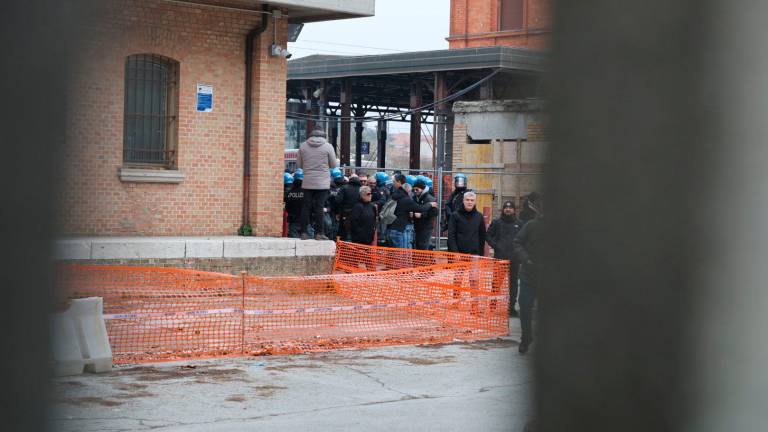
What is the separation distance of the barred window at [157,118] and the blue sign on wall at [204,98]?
400 millimetres

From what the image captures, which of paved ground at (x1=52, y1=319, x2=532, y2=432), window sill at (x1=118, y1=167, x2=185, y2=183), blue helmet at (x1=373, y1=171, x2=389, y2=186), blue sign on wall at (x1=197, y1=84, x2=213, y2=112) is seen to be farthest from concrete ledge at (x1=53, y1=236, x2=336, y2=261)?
paved ground at (x1=52, y1=319, x2=532, y2=432)

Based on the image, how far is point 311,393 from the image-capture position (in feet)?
28.2

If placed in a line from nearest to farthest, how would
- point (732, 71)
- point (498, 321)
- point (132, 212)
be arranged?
1. point (732, 71)
2. point (498, 321)
3. point (132, 212)

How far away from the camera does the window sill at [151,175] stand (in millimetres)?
15869

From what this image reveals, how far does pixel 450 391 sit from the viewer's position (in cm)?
880

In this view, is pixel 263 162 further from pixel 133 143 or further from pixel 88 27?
pixel 88 27

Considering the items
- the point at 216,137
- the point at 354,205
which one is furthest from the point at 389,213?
the point at 216,137

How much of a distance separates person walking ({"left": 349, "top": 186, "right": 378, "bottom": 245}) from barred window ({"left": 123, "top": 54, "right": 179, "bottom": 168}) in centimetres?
299

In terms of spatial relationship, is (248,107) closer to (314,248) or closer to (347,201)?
(347,201)

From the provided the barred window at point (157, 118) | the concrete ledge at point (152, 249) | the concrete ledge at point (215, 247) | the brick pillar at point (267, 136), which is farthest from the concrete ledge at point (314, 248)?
the barred window at point (157, 118)

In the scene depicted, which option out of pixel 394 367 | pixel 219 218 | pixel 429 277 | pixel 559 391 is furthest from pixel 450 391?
pixel 219 218

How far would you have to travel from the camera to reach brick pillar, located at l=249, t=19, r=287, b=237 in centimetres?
1747

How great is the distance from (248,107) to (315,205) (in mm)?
1955

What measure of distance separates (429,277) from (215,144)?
16.2 feet
